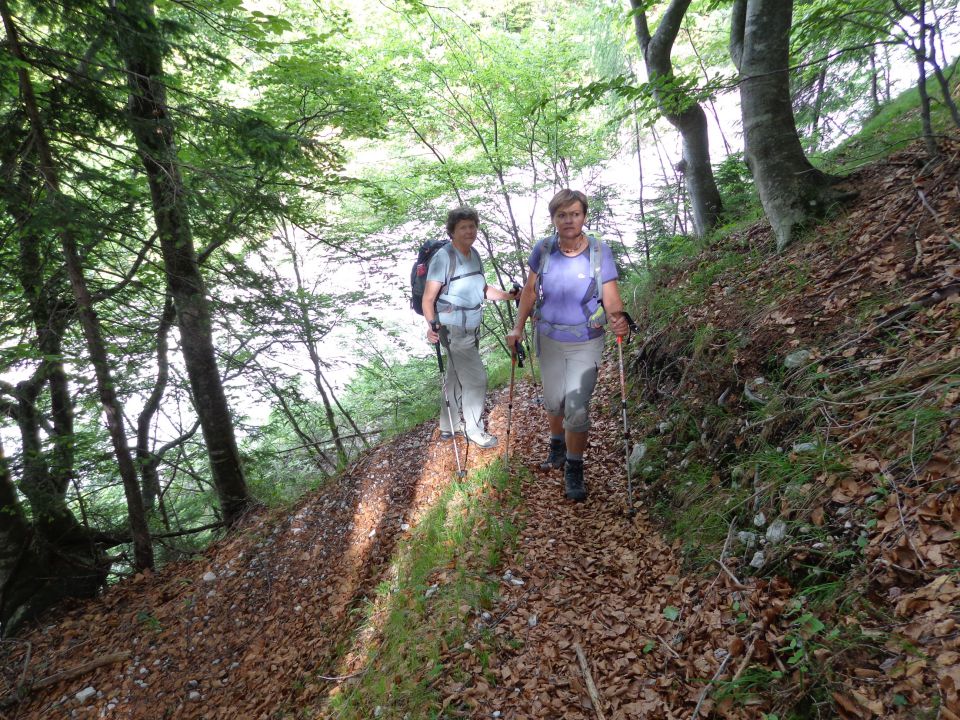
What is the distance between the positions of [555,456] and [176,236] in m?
4.81

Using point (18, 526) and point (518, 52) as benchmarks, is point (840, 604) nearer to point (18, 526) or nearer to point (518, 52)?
point (18, 526)

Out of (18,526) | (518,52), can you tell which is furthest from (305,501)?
(518,52)

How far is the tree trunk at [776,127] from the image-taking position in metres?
4.86

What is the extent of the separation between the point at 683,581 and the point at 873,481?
48.4 inches

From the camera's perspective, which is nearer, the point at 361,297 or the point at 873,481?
the point at 873,481

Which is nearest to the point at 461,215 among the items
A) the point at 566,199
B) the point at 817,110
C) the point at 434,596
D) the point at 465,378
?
the point at 566,199

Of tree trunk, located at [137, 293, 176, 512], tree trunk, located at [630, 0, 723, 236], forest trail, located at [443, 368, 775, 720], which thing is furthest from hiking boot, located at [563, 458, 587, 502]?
tree trunk, located at [630, 0, 723, 236]

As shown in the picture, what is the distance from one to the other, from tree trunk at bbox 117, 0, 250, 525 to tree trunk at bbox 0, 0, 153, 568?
72 centimetres

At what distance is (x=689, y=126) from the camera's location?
25.7 feet

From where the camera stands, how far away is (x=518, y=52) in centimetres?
1041

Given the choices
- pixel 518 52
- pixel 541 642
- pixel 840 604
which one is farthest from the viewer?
pixel 518 52

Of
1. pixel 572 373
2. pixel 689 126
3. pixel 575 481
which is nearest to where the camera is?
pixel 572 373

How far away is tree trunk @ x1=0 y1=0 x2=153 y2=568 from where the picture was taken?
394 cm

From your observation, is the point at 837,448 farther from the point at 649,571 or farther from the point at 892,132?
the point at 892,132
